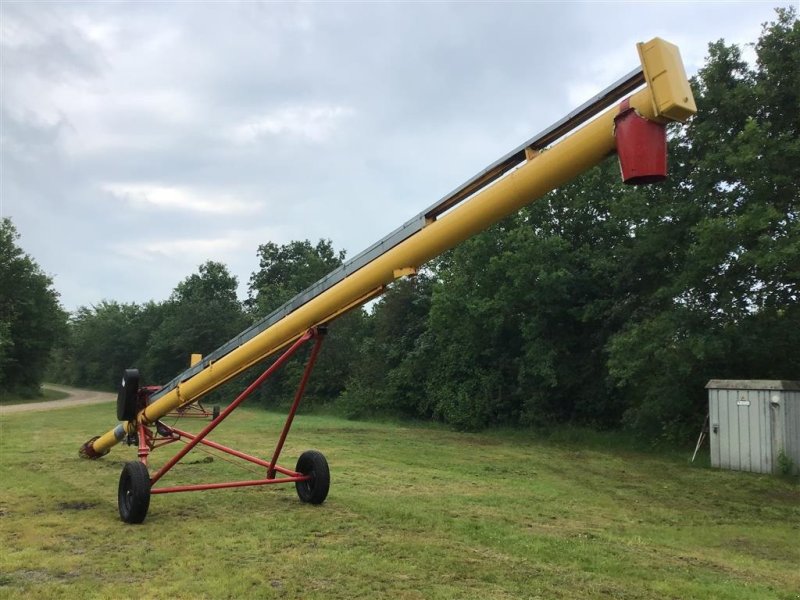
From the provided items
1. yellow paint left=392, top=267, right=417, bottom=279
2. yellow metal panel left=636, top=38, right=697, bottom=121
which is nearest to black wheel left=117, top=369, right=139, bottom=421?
yellow paint left=392, top=267, right=417, bottom=279

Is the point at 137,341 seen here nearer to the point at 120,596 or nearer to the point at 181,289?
the point at 181,289

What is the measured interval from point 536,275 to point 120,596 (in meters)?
18.5

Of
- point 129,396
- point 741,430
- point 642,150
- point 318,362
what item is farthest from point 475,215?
point 318,362

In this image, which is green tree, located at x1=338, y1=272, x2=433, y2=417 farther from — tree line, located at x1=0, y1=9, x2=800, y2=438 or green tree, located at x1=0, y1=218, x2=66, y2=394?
green tree, located at x1=0, y1=218, x2=66, y2=394

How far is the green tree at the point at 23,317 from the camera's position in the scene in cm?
4769

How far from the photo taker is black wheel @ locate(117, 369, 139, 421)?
9.83 metres

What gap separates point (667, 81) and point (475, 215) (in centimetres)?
203

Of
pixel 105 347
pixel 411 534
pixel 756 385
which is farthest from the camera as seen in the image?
pixel 105 347

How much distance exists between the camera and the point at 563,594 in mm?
5641

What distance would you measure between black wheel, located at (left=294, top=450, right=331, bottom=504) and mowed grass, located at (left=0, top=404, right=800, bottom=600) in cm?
15

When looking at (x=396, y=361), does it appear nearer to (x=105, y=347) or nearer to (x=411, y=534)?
(x=411, y=534)

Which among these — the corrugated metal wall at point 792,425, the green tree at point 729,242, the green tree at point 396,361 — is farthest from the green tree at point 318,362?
the corrugated metal wall at point 792,425

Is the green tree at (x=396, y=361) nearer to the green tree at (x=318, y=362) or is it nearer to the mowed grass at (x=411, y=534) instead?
the green tree at (x=318, y=362)

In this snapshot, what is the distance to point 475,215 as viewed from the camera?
19.3ft
